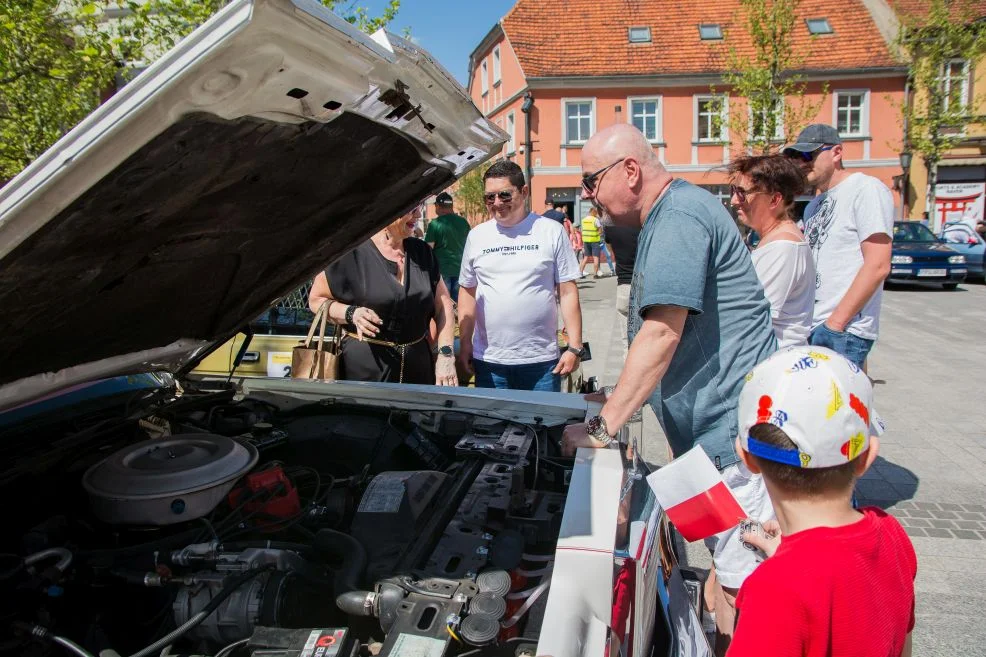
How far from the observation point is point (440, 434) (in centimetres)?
248

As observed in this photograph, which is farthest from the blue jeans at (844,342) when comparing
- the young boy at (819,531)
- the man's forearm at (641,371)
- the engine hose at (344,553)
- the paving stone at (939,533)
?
the engine hose at (344,553)

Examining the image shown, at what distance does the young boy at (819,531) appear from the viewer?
1193 mm

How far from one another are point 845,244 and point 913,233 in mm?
13222

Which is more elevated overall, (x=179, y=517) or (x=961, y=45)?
(x=961, y=45)

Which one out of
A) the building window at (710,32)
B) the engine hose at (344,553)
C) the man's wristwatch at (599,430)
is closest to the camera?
the engine hose at (344,553)

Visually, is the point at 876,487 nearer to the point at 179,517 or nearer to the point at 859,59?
the point at 179,517

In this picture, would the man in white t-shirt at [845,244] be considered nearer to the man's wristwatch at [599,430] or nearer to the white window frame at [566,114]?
the man's wristwatch at [599,430]

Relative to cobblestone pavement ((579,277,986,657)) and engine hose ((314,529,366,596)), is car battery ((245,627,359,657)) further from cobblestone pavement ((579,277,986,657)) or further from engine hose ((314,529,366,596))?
cobblestone pavement ((579,277,986,657))

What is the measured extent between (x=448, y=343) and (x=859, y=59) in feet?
86.1

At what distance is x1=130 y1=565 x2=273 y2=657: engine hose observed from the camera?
1355mm

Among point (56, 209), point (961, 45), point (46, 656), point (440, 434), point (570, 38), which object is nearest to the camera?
point (56, 209)

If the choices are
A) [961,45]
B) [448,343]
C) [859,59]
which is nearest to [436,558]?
[448,343]

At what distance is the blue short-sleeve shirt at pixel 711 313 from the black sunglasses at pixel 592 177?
0.70 ft

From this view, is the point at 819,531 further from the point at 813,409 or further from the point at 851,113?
the point at 851,113
